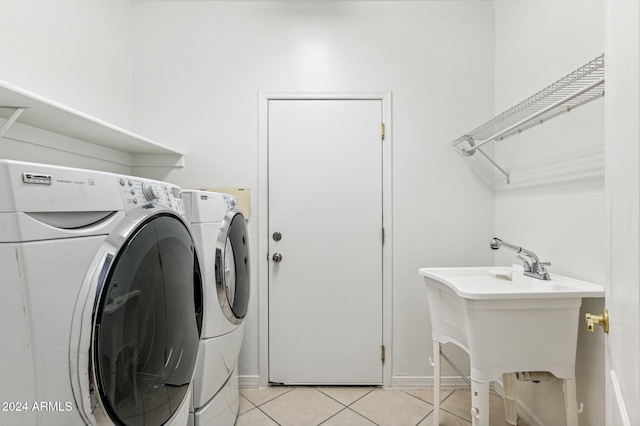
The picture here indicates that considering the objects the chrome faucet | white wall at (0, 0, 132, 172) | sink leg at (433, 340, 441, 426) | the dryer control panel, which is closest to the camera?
the dryer control panel

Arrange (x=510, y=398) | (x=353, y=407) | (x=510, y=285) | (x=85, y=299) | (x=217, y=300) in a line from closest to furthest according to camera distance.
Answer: (x=85, y=299), (x=217, y=300), (x=510, y=398), (x=510, y=285), (x=353, y=407)

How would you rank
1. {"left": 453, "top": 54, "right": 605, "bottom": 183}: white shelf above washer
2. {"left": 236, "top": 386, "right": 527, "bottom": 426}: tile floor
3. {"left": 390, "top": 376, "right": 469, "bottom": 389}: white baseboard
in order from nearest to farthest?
{"left": 453, "top": 54, "right": 605, "bottom": 183}: white shelf above washer → {"left": 236, "top": 386, "right": 527, "bottom": 426}: tile floor → {"left": 390, "top": 376, "right": 469, "bottom": 389}: white baseboard

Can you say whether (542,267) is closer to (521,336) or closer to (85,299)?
(521,336)

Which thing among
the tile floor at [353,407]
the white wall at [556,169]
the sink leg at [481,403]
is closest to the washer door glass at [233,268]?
the tile floor at [353,407]

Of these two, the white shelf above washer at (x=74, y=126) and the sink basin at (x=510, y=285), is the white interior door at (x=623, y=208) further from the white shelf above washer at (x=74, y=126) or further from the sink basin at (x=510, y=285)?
the white shelf above washer at (x=74, y=126)

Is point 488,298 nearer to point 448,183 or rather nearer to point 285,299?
point 448,183

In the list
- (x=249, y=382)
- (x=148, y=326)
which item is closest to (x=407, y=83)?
(x=148, y=326)

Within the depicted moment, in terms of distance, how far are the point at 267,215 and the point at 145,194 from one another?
3.83 ft

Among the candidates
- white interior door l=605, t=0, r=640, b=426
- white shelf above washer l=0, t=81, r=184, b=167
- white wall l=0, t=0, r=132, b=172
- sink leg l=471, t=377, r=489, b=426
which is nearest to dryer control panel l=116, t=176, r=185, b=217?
white shelf above washer l=0, t=81, r=184, b=167

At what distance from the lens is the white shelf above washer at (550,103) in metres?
1.04

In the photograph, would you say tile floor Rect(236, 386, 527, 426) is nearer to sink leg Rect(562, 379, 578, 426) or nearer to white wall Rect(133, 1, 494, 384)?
white wall Rect(133, 1, 494, 384)

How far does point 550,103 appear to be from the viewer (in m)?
1.45

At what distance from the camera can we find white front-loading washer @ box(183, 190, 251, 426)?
1230mm

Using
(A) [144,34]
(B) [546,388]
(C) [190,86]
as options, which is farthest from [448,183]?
(A) [144,34]
